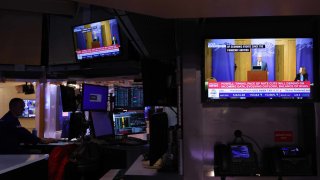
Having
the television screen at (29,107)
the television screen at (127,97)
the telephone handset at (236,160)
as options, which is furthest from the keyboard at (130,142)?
the television screen at (29,107)

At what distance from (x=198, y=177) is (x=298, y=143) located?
0.85m

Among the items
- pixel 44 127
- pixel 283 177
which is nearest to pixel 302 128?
pixel 283 177

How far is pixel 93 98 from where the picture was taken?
503 centimetres

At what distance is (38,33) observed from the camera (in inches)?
296

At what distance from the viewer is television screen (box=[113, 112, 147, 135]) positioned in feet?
19.6

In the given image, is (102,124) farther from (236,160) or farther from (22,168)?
(22,168)

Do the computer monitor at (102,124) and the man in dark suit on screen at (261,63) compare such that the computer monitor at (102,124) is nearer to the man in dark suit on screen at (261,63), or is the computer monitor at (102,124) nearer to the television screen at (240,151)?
the television screen at (240,151)

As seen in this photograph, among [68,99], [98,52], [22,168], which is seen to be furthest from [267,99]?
[98,52]

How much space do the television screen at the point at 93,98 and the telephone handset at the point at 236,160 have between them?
2.60 meters

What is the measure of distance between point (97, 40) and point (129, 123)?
165cm

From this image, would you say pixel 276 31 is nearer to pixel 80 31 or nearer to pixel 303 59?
pixel 303 59

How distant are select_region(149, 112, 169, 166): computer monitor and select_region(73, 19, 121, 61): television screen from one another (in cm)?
360

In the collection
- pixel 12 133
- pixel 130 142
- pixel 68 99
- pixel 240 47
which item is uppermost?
pixel 240 47

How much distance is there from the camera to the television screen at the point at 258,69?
2.70 meters
